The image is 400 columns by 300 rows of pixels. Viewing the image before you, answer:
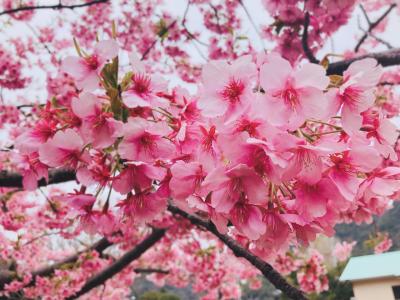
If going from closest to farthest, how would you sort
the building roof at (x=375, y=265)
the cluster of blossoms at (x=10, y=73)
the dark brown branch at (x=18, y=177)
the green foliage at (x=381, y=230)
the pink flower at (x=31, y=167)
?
the pink flower at (x=31, y=167)
the dark brown branch at (x=18, y=177)
the building roof at (x=375, y=265)
the cluster of blossoms at (x=10, y=73)
the green foliage at (x=381, y=230)

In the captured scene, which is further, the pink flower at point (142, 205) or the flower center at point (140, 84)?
the pink flower at point (142, 205)

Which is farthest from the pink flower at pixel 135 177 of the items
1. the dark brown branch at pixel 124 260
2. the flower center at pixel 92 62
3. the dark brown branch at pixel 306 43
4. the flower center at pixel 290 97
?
the dark brown branch at pixel 124 260

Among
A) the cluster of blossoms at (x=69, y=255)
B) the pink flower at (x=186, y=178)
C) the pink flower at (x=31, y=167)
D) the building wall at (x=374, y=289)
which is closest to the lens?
the pink flower at (x=186, y=178)

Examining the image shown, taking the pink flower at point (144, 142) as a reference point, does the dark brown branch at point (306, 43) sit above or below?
above

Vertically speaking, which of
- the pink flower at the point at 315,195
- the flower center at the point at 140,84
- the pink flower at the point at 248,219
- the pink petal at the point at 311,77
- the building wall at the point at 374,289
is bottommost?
the building wall at the point at 374,289

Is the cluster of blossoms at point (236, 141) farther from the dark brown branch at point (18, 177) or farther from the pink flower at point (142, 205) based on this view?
the dark brown branch at point (18, 177)

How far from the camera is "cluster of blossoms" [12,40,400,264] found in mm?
914

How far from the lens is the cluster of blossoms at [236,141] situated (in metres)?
0.91

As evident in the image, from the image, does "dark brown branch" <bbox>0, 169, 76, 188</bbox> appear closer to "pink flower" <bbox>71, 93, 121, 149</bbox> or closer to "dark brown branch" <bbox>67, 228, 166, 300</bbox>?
"pink flower" <bbox>71, 93, 121, 149</bbox>

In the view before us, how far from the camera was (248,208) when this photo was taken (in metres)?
1.03

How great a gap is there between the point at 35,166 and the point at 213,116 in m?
0.74

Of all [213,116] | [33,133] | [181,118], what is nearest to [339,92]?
[213,116]

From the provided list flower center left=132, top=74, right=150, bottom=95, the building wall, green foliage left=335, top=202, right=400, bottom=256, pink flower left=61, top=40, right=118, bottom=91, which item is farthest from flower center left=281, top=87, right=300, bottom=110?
green foliage left=335, top=202, right=400, bottom=256

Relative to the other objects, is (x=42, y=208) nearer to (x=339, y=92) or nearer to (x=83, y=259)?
(x=83, y=259)
